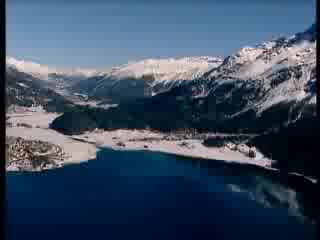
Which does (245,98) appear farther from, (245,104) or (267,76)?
(267,76)

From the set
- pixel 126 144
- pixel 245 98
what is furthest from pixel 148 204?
pixel 245 98

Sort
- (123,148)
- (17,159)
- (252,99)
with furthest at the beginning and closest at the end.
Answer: (252,99), (123,148), (17,159)

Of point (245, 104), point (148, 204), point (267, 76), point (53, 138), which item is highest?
point (267, 76)

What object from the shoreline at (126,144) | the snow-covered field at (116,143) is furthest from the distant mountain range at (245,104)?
the snow-covered field at (116,143)

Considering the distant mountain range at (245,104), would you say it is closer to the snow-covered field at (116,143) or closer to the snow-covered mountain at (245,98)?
the snow-covered mountain at (245,98)

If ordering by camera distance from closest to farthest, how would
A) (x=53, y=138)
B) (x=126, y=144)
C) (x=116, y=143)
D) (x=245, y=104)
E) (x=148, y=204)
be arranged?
(x=148, y=204) → (x=53, y=138) → (x=126, y=144) → (x=116, y=143) → (x=245, y=104)

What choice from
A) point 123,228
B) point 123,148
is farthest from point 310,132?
point 123,228
